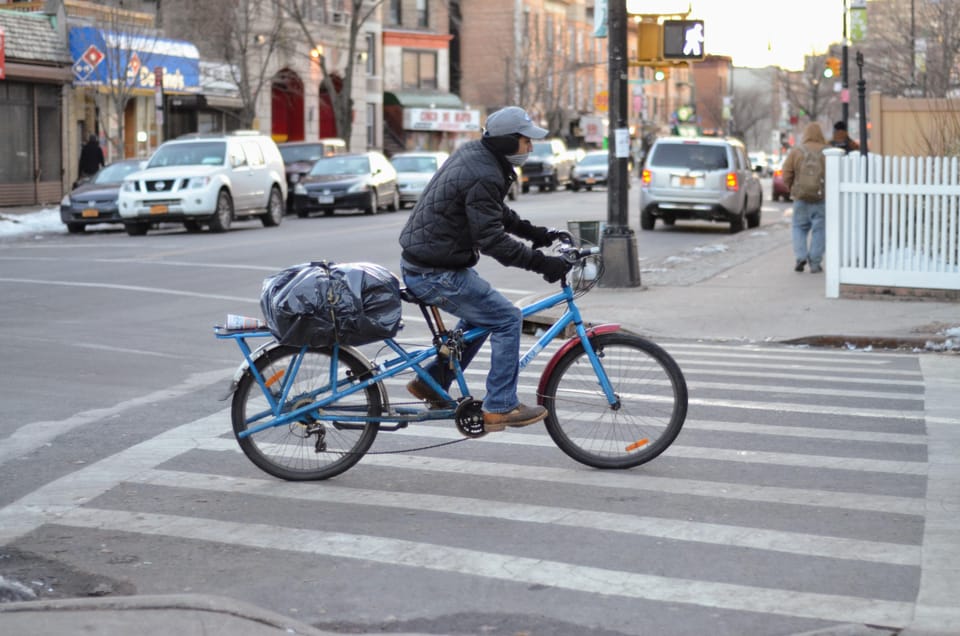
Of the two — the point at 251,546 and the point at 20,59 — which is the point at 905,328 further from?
the point at 20,59

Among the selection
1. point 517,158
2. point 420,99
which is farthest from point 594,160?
point 517,158

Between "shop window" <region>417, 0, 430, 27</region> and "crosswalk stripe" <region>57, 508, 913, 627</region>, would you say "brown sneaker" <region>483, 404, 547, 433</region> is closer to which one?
"crosswalk stripe" <region>57, 508, 913, 627</region>

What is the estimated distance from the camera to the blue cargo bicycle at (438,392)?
7250 millimetres

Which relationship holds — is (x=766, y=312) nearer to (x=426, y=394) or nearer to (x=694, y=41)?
(x=694, y=41)

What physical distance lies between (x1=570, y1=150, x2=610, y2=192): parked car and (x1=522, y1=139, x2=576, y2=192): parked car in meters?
0.60

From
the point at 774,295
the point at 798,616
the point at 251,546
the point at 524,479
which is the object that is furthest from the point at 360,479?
the point at 774,295

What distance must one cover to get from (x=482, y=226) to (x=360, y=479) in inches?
57.7

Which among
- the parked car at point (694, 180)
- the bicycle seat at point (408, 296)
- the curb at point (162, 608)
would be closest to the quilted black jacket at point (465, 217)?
the bicycle seat at point (408, 296)

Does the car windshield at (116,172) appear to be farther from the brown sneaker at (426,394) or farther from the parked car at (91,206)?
the brown sneaker at (426,394)

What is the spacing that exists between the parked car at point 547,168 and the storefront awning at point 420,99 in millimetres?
17283

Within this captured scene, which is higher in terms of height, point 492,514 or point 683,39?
point 683,39

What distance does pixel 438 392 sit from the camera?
24.0 ft

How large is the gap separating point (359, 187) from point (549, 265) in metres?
28.1

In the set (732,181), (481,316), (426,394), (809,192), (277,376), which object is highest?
(732,181)
